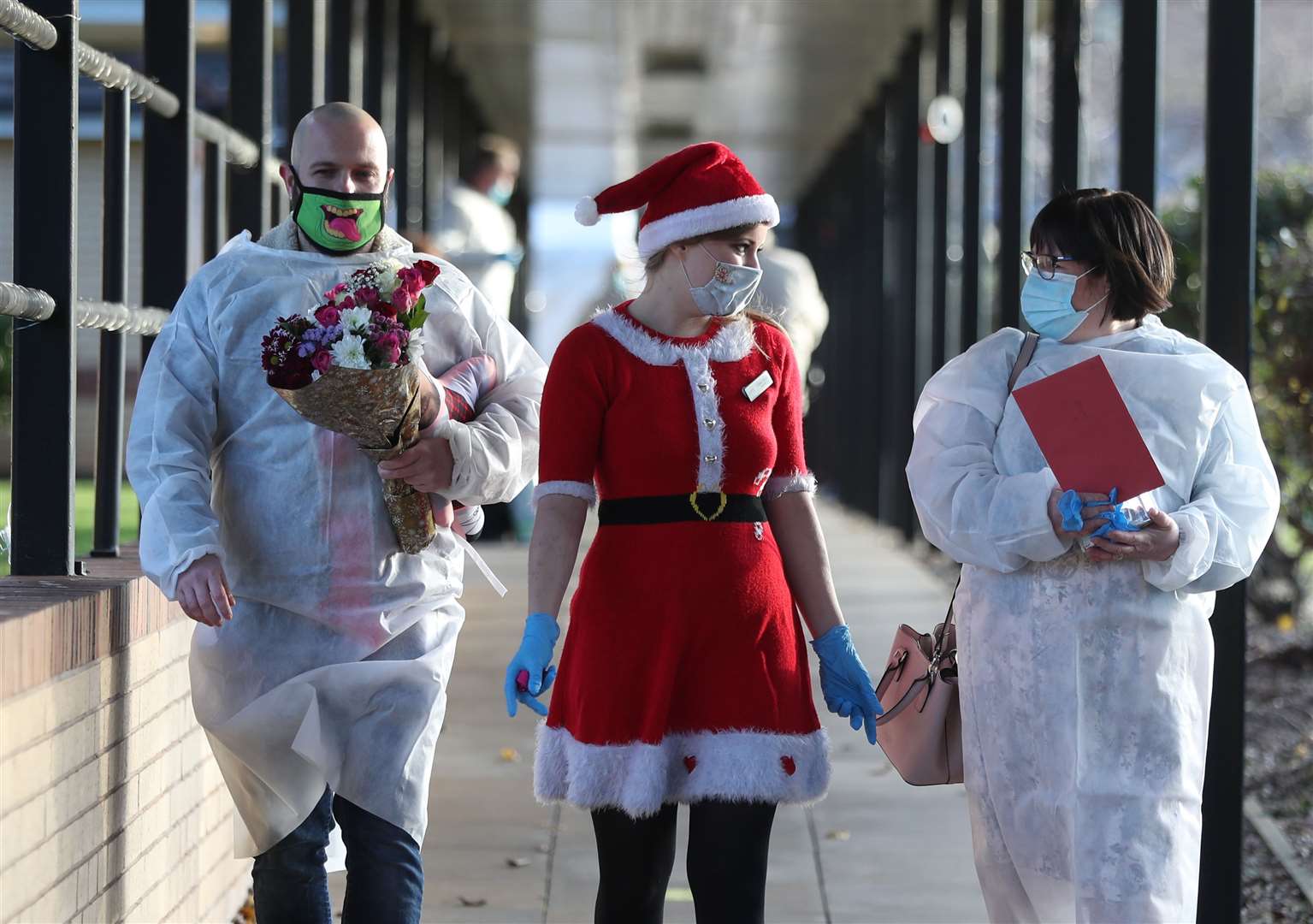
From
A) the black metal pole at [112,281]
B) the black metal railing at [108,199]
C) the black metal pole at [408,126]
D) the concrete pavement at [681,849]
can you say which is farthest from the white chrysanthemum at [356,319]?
the black metal pole at [408,126]

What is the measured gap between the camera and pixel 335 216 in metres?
3.23

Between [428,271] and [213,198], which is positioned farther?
[213,198]

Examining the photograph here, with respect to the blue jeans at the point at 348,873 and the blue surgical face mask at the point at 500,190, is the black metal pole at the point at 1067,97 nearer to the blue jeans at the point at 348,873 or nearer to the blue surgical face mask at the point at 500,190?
the blue surgical face mask at the point at 500,190

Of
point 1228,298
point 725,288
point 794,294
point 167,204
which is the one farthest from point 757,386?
point 794,294

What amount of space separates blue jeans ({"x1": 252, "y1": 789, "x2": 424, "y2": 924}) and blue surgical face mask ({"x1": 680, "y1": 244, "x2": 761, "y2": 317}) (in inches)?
43.0

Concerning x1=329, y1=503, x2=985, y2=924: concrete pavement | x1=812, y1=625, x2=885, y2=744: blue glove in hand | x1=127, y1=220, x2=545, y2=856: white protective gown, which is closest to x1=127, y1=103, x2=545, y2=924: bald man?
x1=127, y1=220, x2=545, y2=856: white protective gown

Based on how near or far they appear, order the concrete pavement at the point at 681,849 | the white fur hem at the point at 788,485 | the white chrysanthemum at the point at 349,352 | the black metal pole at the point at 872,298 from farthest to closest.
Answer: the black metal pole at the point at 872,298 → the concrete pavement at the point at 681,849 → the white fur hem at the point at 788,485 → the white chrysanthemum at the point at 349,352

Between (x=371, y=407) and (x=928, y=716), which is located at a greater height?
(x=371, y=407)

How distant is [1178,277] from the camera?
845 centimetres

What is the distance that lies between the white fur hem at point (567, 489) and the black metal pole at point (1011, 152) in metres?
→ 6.20

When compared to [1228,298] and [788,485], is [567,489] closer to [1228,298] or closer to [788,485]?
[788,485]

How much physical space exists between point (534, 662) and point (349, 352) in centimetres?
63

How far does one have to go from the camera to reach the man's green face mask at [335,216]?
3.22m

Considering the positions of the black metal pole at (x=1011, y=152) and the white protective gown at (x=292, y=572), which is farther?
the black metal pole at (x=1011, y=152)
